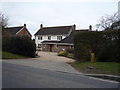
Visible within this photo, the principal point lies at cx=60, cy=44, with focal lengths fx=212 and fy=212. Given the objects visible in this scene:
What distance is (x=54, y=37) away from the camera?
62.9 meters

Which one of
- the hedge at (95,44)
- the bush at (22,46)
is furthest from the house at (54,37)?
the hedge at (95,44)

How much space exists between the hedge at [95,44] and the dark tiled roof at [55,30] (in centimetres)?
3732

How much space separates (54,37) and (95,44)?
40.2 meters

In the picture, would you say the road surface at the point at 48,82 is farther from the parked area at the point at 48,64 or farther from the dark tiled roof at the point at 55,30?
the dark tiled roof at the point at 55,30

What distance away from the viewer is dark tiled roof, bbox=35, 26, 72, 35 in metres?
61.9

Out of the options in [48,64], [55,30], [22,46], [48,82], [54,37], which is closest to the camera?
[48,82]

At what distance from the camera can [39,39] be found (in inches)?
2675

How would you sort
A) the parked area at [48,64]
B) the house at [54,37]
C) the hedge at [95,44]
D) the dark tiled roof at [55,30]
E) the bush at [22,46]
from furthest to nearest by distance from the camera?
the dark tiled roof at [55,30]
the house at [54,37]
the bush at [22,46]
the hedge at [95,44]
the parked area at [48,64]

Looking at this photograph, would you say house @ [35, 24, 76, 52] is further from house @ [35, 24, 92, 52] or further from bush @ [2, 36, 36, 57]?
bush @ [2, 36, 36, 57]

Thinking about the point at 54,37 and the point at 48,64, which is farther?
the point at 54,37

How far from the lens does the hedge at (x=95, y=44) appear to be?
2183 cm

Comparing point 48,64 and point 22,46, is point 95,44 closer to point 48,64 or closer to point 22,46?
point 48,64

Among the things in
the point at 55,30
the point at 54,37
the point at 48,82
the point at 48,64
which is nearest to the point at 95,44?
the point at 48,64

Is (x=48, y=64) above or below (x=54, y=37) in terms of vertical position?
below
